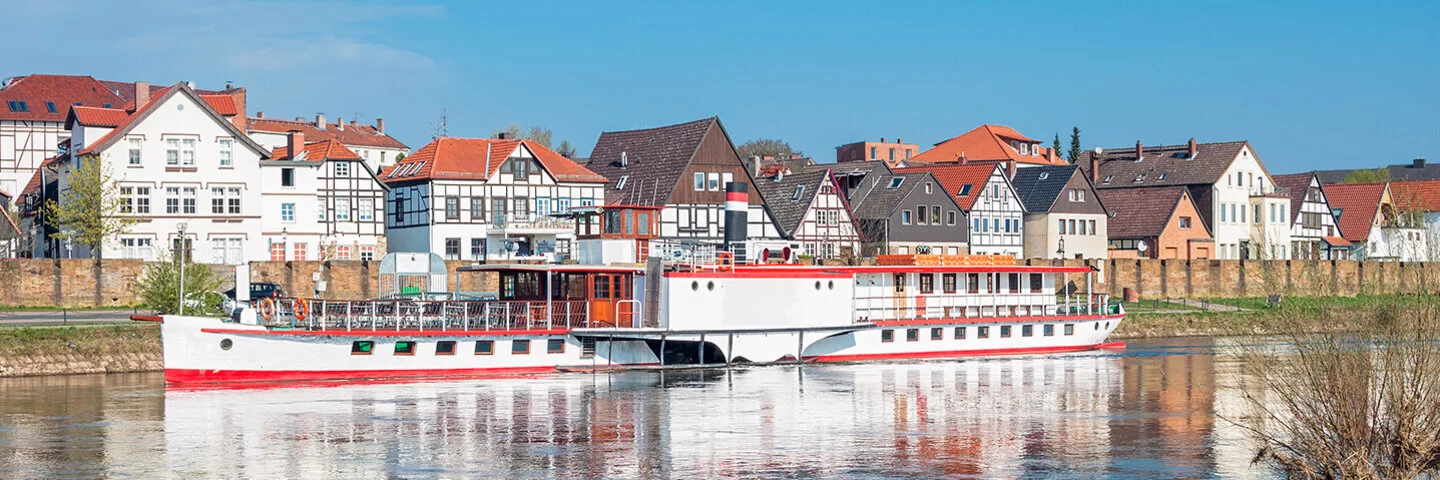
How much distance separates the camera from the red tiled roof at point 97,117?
229 feet

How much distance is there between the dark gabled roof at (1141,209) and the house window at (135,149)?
176 ft

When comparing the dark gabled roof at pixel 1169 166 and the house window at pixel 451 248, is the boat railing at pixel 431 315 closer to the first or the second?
the house window at pixel 451 248

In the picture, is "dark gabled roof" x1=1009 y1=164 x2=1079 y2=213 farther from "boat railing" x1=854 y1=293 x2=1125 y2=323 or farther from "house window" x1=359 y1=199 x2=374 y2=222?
"boat railing" x1=854 y1=293 x2=1125 y2=323

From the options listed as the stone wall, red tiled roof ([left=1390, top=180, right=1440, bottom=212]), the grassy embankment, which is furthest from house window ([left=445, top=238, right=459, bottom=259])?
red tiled roof ([left=1390, top=180, right=1440, bottom=212])

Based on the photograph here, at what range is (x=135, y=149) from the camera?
220ft

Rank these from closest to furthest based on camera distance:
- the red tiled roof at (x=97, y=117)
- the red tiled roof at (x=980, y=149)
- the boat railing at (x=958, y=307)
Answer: the boat railing at (x=958, y=307)
the red tiled roof at (x=97, y=117)
the red tiled roof at (x=980, y=149)

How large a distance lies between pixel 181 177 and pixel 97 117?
6.16 metres

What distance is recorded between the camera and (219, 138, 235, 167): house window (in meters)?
68.6

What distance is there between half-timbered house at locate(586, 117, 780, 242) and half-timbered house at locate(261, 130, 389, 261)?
37.3ft

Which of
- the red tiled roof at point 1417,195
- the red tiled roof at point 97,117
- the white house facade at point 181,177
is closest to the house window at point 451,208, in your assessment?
the white house facade at point 181,177

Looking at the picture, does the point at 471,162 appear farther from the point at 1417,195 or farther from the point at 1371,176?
the point at 1371,176

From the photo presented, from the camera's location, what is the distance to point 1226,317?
65.8 meters

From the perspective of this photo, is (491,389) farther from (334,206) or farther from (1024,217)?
(1024,217)

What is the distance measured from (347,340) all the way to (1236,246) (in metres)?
68.6
